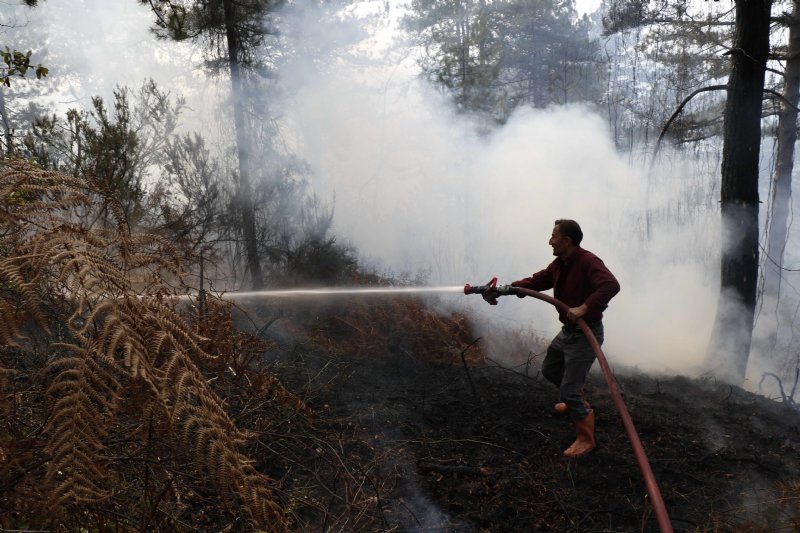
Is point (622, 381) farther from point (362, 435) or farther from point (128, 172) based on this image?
point (128, 172)

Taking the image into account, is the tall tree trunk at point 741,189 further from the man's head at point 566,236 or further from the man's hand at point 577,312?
the man's hand at point 577,312

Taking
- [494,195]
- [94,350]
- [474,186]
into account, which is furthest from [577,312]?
→ [474,186]

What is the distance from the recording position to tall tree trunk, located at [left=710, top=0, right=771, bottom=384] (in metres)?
6.98

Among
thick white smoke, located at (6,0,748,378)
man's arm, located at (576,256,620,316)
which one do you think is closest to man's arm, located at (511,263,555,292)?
man's arm, located at (576,256,620,316)

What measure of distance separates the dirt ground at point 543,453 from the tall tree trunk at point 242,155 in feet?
16.3

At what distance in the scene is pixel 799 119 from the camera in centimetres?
1238

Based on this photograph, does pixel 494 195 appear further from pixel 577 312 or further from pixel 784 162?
pixel 577 312

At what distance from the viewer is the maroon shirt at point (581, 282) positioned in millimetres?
4121

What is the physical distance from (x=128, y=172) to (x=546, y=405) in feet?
22.5

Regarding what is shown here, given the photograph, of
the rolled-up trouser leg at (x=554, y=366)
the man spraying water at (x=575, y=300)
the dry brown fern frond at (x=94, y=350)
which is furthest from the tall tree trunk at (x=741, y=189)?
the dry brown fern frond at (x=94, y=350)

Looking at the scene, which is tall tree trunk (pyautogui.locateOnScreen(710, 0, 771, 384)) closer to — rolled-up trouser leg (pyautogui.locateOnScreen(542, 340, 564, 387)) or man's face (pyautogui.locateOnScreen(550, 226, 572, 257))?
rolled-up trouser leg (pyautogui.locateOnScreen(542, 340, 564, 387))

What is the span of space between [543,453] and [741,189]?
4972mm

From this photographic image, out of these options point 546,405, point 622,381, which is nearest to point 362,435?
point 546,405

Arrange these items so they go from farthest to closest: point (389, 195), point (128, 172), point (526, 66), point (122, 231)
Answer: point (526, 66) < point (389, 195) < point (128, 172) < point (122, 231)
